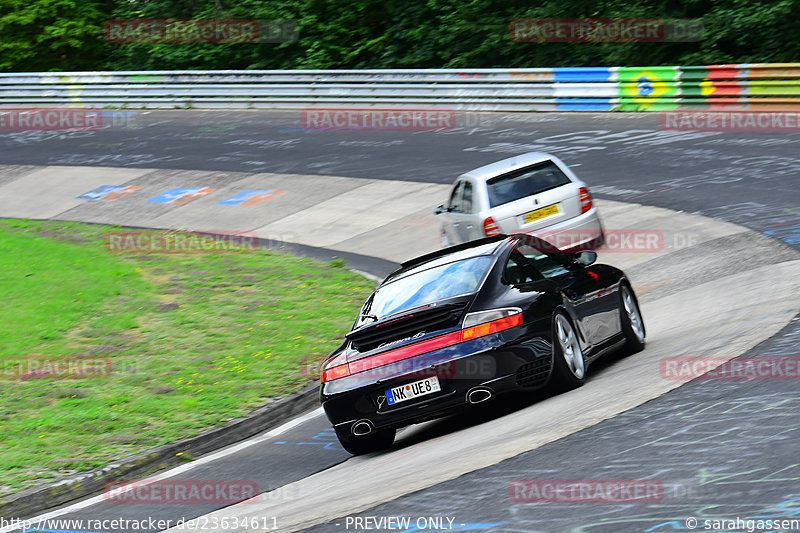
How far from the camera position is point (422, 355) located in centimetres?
825

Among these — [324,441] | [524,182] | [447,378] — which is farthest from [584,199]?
[447,378]

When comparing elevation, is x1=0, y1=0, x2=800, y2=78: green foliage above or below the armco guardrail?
above

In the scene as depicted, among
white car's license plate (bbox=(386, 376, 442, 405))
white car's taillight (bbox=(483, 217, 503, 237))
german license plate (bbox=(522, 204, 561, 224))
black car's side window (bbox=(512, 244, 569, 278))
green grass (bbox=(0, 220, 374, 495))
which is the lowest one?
green grass (bbox=(0, 220, 374, 495))

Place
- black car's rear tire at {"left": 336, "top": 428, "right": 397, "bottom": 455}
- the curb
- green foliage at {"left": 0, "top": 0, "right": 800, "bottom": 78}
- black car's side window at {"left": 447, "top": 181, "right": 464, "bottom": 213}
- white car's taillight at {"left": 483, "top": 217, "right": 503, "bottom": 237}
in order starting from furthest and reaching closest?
green foliage at {"left": 0, "top": 0, "right": 800, "bottom": 78} → black car's side window at {"left": 447, "top": 181, "right": 464, "bottom": 213} → white car's taillight at {"left": 483, "top": 217, "right": 503, "bottom": 237} → black car's rear tire at {"left": 336, "top": 428, "right": 397, "bottom": 455} → the curb

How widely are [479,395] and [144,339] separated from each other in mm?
6531

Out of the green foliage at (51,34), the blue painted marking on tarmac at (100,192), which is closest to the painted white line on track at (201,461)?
the blue painted marking on tarmac at (100,192)

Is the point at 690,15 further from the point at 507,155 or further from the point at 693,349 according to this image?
the point at 693,349

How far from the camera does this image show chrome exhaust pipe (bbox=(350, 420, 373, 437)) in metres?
8.41

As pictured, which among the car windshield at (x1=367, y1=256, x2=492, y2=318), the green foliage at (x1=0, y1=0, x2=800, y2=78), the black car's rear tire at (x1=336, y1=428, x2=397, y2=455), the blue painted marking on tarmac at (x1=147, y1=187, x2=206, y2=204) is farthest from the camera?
the green foliage at (x1=0, y1=0, x2=800, y2=78)

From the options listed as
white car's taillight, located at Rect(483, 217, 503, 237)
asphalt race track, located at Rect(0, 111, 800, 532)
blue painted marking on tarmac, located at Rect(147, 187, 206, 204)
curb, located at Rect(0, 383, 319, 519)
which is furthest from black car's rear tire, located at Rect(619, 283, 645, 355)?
blue painted marking on tarmac, located at Rect(147, 187, 206, 204)

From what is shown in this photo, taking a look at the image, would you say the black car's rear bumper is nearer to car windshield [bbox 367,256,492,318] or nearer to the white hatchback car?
car windshield [bbox 367,256,492,318]

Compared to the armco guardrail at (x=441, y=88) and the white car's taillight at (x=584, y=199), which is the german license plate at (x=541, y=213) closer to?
the white car's taillight at (x=584, y=199)

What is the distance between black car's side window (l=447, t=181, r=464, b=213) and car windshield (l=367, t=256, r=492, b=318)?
6815 mm

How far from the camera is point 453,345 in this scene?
26.9 feet
